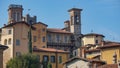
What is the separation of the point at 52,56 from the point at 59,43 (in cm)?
1668

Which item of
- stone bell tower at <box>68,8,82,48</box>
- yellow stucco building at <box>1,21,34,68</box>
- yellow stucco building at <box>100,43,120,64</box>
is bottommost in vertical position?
yellow stucco building at <box>100,43,120,64</box>

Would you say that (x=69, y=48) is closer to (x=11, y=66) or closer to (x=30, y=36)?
(x=30, y=36)

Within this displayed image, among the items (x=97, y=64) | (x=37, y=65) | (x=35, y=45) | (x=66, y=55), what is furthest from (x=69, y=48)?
(x=97, y=64)

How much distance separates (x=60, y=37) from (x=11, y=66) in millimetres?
27862

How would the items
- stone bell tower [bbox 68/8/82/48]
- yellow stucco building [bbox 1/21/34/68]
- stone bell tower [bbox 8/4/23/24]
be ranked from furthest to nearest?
1. stone bell tower [bbox 68/8/82/48]
2. stone bell tower [bbox 8/4/23/24]
3. yellow stucco building [bbox 1/21/34/68]

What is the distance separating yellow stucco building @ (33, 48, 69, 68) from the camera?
74500mm

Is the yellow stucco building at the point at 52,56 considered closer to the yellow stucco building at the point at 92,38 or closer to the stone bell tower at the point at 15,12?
the yellow stucco building at the point at 92,38

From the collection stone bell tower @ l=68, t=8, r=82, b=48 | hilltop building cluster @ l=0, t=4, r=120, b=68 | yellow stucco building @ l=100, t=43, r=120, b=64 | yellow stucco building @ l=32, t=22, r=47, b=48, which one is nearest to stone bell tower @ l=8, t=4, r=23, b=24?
hilltop building cluster @ l=0, t=4, r=120, b=68

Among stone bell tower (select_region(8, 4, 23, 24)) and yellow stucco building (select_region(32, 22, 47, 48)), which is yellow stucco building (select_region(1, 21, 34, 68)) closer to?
yellow stucco building (select_region(32, 22, 47, 48))

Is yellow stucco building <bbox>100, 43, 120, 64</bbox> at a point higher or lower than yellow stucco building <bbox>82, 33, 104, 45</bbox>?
lower

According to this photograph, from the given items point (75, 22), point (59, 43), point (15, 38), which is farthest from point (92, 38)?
point (15, 38)

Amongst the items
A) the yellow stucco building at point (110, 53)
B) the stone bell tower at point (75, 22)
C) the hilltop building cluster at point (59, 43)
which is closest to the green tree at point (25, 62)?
the hilltop building cluster at point (59, 43)

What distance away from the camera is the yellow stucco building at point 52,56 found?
7450cm

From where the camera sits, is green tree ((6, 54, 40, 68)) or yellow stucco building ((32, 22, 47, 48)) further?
yellow stucco building ((32, 22, 47, 48))
